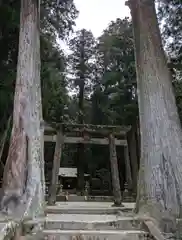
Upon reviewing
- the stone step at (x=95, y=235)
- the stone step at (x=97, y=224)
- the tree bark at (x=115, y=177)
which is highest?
the tree bark at (x=115, y=177)

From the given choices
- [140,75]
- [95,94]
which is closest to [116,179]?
[140,75]

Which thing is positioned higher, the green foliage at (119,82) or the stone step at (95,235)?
the green foliage at (119,82)

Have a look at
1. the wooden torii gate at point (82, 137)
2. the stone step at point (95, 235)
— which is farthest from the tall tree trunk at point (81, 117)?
the stone step at point (95, 235)

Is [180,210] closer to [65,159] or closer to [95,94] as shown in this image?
[95,94]

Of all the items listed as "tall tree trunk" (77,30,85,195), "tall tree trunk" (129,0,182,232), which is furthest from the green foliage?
"tall tree trunk" (129,0,182,232)

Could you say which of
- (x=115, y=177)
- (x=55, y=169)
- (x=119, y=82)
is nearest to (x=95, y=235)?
(x=55, y=169)

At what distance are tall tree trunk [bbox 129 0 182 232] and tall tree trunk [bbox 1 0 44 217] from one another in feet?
6.56

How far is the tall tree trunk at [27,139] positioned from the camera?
18.9 ft

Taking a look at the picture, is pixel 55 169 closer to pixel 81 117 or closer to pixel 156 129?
pixel 156 129

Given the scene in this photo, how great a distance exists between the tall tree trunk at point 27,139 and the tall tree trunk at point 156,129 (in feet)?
6.56

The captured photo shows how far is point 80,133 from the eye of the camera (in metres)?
10.6

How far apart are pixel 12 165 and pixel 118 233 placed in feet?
7.72

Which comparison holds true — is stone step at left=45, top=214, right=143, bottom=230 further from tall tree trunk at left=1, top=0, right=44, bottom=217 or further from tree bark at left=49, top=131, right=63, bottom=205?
tree bark at left=49, top=131, right=63, bottom=205

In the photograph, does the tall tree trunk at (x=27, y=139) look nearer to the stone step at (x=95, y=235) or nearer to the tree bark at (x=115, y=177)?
the stone step at (x=95, y=235)
